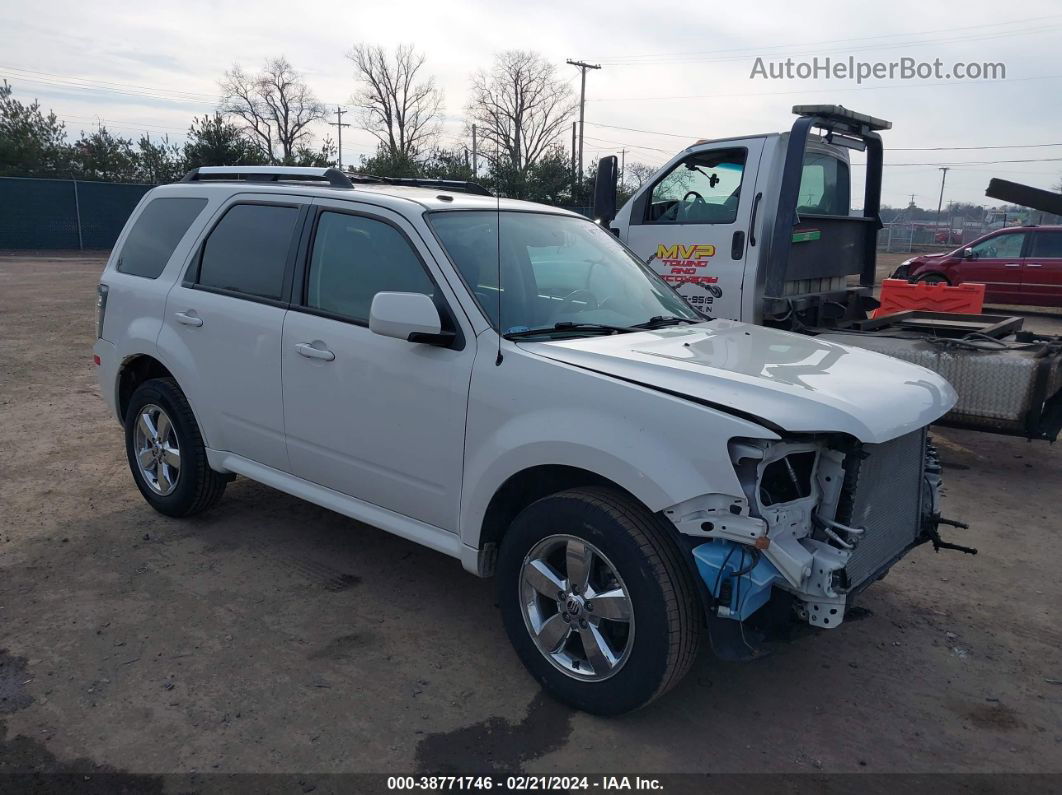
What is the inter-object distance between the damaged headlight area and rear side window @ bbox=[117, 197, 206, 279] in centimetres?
356

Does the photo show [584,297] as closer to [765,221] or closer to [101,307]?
[101,307]

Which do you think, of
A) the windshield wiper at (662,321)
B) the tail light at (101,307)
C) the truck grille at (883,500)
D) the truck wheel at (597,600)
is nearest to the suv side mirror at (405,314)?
the truck wheel at (597,600)

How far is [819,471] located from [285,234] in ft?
9.38

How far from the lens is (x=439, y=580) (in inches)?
171

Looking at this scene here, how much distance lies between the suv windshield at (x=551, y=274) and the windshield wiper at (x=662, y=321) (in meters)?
0.01

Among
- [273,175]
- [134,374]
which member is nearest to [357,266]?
[273,175]

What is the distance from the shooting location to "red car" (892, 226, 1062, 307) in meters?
15.7

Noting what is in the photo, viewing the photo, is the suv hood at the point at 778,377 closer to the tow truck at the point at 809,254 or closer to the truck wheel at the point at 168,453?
the truck wheel at the point at 168,453

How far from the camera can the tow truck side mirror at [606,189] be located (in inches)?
286

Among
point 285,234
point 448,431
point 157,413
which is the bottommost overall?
point 157,413

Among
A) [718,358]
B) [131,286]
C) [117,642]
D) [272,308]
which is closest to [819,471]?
[718,358]

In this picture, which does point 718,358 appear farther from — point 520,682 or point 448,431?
point 520,682

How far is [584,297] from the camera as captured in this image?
3943 millimetres

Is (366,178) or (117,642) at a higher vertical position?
(366,178)
